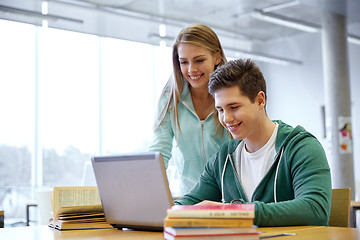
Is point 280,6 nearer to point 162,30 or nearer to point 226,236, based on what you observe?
point 162,30

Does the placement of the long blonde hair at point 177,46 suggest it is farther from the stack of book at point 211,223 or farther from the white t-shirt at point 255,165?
the stack of book at point 211,223

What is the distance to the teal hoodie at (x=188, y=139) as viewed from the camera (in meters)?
2.15

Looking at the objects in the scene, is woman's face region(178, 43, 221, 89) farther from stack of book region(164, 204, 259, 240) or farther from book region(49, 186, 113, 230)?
stack of book region(164, 204, 259, 240)

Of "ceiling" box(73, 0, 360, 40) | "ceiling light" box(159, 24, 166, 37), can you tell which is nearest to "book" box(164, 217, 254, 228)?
"ceiling" box(73, 0, 360, 40)

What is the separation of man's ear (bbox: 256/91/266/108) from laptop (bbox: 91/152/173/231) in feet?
1.70

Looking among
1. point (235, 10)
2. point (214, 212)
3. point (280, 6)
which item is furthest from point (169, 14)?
point (214, 212)

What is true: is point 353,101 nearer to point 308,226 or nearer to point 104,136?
point 104,136

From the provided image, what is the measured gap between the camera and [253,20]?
7.96 metres

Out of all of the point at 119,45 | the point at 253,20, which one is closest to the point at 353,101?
the point at 253,20

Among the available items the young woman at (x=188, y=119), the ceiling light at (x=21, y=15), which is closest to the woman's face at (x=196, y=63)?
the young woman at (x=188, y=119)

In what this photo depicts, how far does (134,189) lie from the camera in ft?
4.42

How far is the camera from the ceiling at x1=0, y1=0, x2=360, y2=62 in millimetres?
6480

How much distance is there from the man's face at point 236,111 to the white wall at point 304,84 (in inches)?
262

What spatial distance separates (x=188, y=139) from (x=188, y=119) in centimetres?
9
